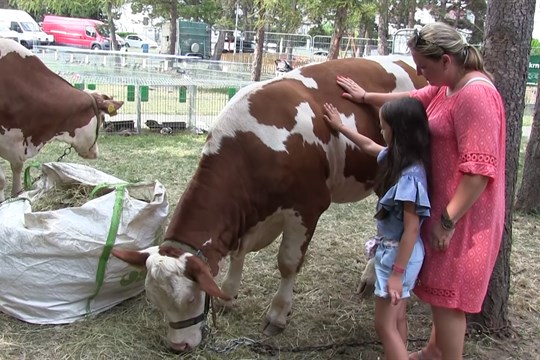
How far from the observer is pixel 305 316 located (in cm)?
379

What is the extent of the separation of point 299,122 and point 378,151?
0.53 m

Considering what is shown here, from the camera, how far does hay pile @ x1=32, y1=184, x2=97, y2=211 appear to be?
393 cm

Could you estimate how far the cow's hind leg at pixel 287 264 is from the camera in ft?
11.2

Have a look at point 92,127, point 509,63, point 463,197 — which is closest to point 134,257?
point 463,197

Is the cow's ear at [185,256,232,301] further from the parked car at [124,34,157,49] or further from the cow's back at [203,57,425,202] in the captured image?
the parked car at [124,34,157,49]

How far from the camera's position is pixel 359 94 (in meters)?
3.64

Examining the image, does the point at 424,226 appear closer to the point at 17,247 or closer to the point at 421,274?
the point at 421,274

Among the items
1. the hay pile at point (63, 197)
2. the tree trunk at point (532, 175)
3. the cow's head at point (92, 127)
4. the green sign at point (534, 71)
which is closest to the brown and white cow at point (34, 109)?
the cow's head at point (92, 127)

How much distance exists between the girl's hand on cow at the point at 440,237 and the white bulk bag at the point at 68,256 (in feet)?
6.06

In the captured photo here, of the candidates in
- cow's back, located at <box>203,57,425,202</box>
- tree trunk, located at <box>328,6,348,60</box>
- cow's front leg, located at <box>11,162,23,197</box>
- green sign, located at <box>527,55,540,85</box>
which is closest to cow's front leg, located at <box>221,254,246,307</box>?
cow's back, located at <box>203,57,425,202</box>

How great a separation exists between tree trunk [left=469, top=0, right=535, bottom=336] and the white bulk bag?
2.25 meters

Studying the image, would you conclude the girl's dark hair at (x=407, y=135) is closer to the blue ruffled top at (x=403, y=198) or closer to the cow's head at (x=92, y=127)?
the blue ruffled top at (x=403, y=198)

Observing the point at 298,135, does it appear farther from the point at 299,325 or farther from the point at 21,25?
the point at 21,25

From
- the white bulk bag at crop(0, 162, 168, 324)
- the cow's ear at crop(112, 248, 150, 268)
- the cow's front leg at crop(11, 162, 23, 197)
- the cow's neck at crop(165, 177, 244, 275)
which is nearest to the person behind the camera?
the cow's ear at crop(112, 248, 150, 268)
